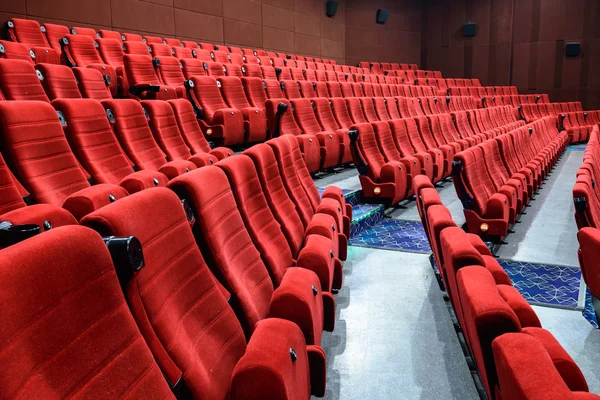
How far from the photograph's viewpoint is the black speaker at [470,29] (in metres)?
3.38

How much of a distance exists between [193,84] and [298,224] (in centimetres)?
64

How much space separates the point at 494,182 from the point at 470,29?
2.79m

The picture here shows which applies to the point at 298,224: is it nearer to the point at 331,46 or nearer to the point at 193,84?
the point at 193,84

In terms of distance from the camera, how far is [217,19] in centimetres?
226

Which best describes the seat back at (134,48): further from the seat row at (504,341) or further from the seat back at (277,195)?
the seat row at (504,341)

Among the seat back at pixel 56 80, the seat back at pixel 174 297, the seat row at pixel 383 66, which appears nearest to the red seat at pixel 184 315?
the seat back at pixel 174 297

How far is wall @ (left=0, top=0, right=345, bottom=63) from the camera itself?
1.66 metres

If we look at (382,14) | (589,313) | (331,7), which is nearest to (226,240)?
(589,313)

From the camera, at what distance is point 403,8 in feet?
11.4

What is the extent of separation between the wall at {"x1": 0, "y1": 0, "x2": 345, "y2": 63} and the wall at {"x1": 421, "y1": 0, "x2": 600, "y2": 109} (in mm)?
825

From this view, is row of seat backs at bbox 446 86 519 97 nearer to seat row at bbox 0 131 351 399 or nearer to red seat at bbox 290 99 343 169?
red seat at bbox 290 99 343 169

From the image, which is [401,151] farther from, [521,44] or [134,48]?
[521,44]

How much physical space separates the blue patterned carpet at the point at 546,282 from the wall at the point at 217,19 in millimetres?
1567

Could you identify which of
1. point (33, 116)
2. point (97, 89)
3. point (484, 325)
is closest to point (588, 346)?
point (484, 325)
